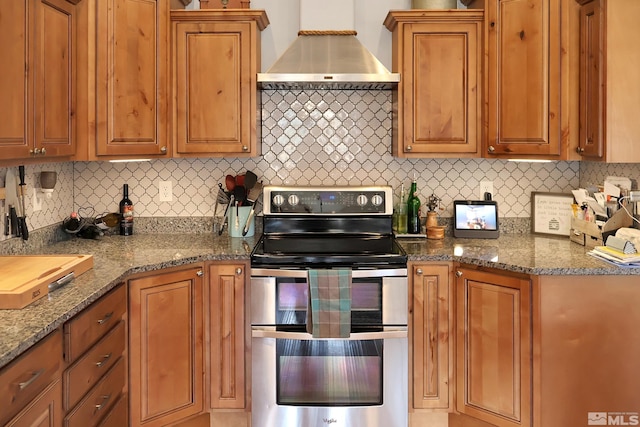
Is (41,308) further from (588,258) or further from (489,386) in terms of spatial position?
(588,258)

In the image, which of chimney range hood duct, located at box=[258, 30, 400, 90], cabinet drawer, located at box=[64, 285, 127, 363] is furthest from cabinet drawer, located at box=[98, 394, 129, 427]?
chimney range hood duct, located at box=[258, 30, 400, 90]

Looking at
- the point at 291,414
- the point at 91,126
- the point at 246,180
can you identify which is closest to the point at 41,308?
the point at 91,126

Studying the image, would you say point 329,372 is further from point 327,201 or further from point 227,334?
point 327,201

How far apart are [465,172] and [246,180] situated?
131cm

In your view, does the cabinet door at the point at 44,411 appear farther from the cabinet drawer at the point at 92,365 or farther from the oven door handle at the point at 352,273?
the oven door handle at the point at 352,273

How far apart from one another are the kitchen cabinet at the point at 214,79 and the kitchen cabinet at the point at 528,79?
1.25 m

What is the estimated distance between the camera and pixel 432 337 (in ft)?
9.79

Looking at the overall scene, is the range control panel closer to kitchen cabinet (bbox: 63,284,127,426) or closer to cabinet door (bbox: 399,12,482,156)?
cabinet door (bbox: 399,12,482,156)

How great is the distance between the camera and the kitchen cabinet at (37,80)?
223 cm

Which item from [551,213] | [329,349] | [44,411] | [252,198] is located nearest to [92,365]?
[44,411]

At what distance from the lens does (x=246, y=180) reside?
3.49 metres

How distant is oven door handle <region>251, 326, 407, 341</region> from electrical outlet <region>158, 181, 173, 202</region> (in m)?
1.12

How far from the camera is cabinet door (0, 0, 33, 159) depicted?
7.20 ft

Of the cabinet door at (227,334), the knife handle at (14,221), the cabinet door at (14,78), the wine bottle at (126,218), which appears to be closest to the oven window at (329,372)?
the cabinet door at (227,334)
